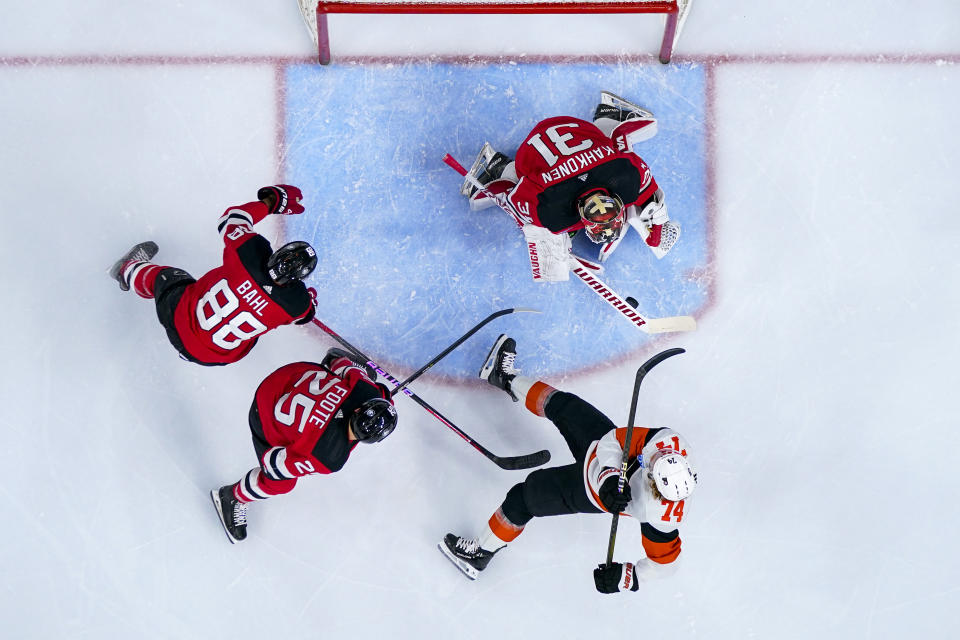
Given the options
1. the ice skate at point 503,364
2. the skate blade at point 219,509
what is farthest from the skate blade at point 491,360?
the skate blade at point 219,509

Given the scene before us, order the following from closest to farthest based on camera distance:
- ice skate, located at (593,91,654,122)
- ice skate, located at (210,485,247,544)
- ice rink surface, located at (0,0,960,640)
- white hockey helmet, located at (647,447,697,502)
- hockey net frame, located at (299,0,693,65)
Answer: white hockey helmet, located at (647,447,697,502) → hockey net frame, located at (299,0,693,65) → ice skate, located at (210,485,247,544) → ice rink surface, located at (0,0,960,640) → ice skate, located at (593,91,654,122)

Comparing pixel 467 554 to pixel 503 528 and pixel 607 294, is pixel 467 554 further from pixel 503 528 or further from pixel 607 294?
pixel 607 294

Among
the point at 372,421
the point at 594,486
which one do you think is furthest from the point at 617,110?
the point at 372,421

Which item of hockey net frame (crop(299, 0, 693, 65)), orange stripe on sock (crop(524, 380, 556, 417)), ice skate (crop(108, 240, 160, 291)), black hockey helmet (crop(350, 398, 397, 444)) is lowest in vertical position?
orange stripe on sock (crop(524, 380, 556, 417))

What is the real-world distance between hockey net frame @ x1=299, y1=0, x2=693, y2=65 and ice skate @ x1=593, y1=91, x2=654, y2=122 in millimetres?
456

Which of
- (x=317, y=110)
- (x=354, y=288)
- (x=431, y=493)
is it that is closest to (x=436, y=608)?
(x=431, y=493)

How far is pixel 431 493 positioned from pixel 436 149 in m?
1.87

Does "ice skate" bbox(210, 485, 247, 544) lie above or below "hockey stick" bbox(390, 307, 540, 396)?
below

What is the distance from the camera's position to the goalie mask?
3730mm

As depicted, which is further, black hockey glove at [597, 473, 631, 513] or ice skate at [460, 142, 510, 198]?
ice skate at [460, 142, 510, 198]

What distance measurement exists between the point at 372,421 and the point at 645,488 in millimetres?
1156

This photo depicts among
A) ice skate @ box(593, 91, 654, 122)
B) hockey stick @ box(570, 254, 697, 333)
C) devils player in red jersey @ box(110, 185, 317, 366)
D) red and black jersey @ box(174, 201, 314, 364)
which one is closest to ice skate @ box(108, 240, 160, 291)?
devils player in red jersey @ box(110, 185, 317, 366)

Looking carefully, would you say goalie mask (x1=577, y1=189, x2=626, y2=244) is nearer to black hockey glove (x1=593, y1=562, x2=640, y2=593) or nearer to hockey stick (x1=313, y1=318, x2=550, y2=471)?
hockey stick (x1=313, y1=318, x2=550, y2=471)

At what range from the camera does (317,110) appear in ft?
14.5
